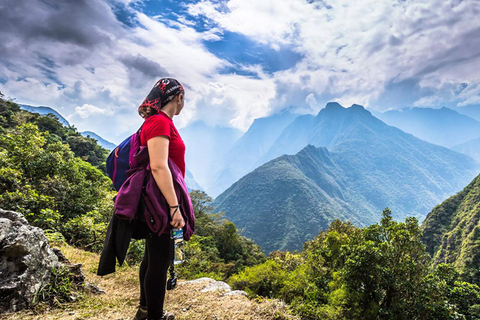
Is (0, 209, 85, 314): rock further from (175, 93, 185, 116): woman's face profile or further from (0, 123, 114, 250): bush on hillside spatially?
(0, 123, 114, 250): bush on hillside

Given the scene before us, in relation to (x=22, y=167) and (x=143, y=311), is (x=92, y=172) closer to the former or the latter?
(x=22, y=167)

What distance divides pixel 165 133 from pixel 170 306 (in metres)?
2.63

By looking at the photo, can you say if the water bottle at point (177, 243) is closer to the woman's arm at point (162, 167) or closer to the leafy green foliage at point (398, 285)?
the woman's arm at point (162, 167)

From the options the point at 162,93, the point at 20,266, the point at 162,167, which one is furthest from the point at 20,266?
the point at 162,93

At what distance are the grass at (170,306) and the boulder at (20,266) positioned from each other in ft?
0.47

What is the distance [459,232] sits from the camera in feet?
154

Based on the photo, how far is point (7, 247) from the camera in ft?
8.14

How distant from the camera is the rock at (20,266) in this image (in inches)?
92.6

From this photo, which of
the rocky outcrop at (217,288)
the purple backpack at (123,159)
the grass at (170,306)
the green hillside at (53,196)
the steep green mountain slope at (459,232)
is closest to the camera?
the purple backpack at (123,159)

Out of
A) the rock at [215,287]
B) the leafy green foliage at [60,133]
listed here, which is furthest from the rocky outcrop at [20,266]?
the leafy green foliage at [60,133]

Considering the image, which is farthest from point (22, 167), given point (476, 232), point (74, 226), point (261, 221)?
point (261, 221)

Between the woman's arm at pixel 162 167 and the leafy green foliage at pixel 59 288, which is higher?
the woman's arm at pixel 162 167

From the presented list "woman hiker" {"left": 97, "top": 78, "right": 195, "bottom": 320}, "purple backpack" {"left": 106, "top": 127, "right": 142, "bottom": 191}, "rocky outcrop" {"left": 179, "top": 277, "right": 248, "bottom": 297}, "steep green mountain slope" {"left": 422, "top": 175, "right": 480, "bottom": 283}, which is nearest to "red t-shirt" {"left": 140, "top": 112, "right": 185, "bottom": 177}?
"woman hiker" {"left": 97, "top": 78, "right": 195, "bottom": 320}

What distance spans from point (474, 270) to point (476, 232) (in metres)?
12.9
